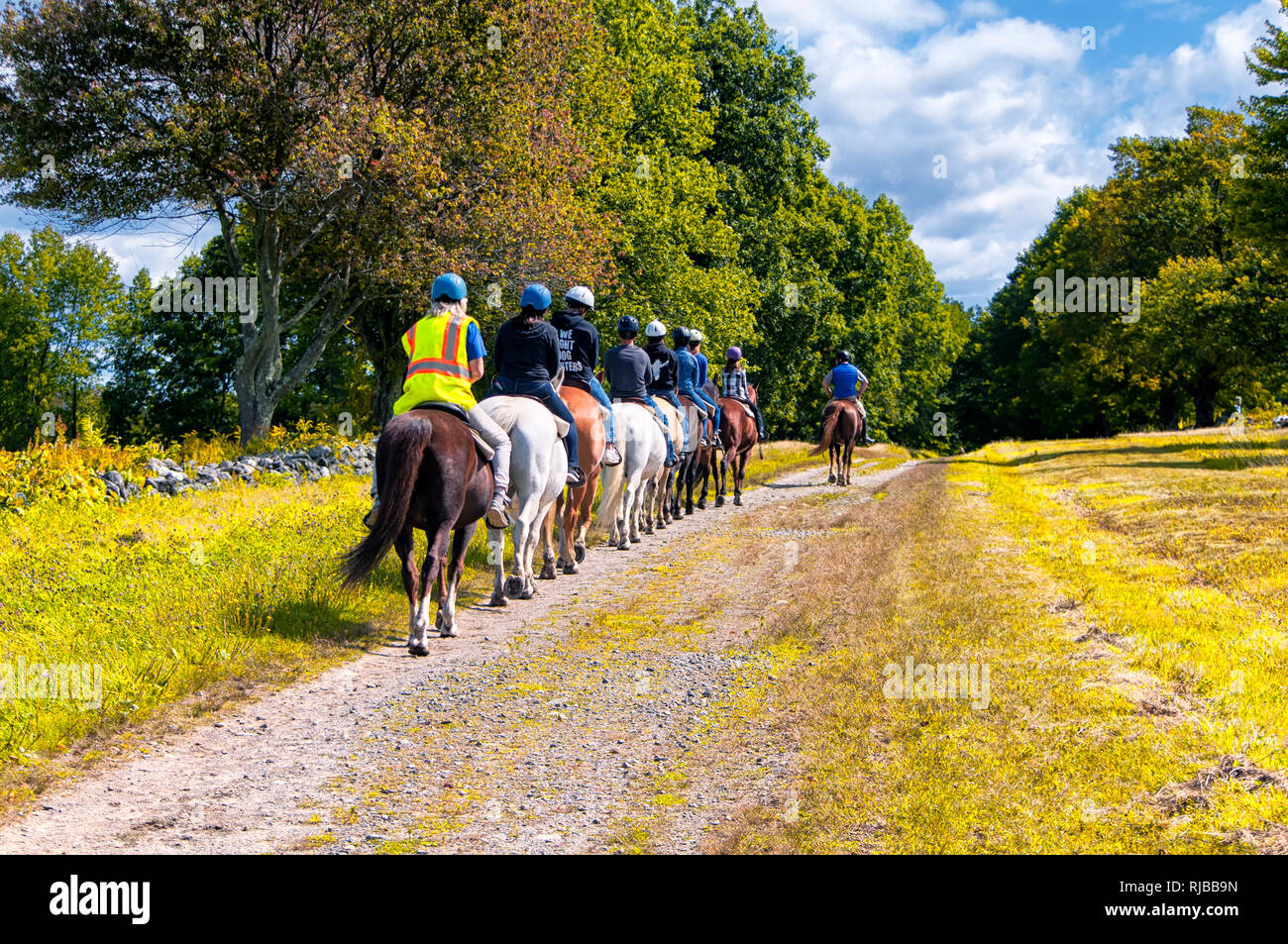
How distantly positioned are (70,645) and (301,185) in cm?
1824

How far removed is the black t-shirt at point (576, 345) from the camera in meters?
11.8

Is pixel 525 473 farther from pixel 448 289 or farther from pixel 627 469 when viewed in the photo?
pixel 627 469

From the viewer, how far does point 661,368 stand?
52.9 ft

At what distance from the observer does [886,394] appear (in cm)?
5544

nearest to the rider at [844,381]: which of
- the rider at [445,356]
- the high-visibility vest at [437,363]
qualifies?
the rider at [445,356]

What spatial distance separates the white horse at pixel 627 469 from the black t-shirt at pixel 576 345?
1.68 meters

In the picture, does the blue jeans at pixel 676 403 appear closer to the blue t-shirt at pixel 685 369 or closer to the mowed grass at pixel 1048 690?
the blue t-shirt at pixel 685 369

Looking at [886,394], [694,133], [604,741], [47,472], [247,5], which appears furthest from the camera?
[886,394]

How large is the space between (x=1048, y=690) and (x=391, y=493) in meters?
5.17

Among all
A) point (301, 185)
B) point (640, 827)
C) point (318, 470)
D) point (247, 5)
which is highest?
point (247, 5)

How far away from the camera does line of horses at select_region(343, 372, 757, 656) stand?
789 cm

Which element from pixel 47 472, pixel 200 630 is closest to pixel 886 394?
pixel 47 472
